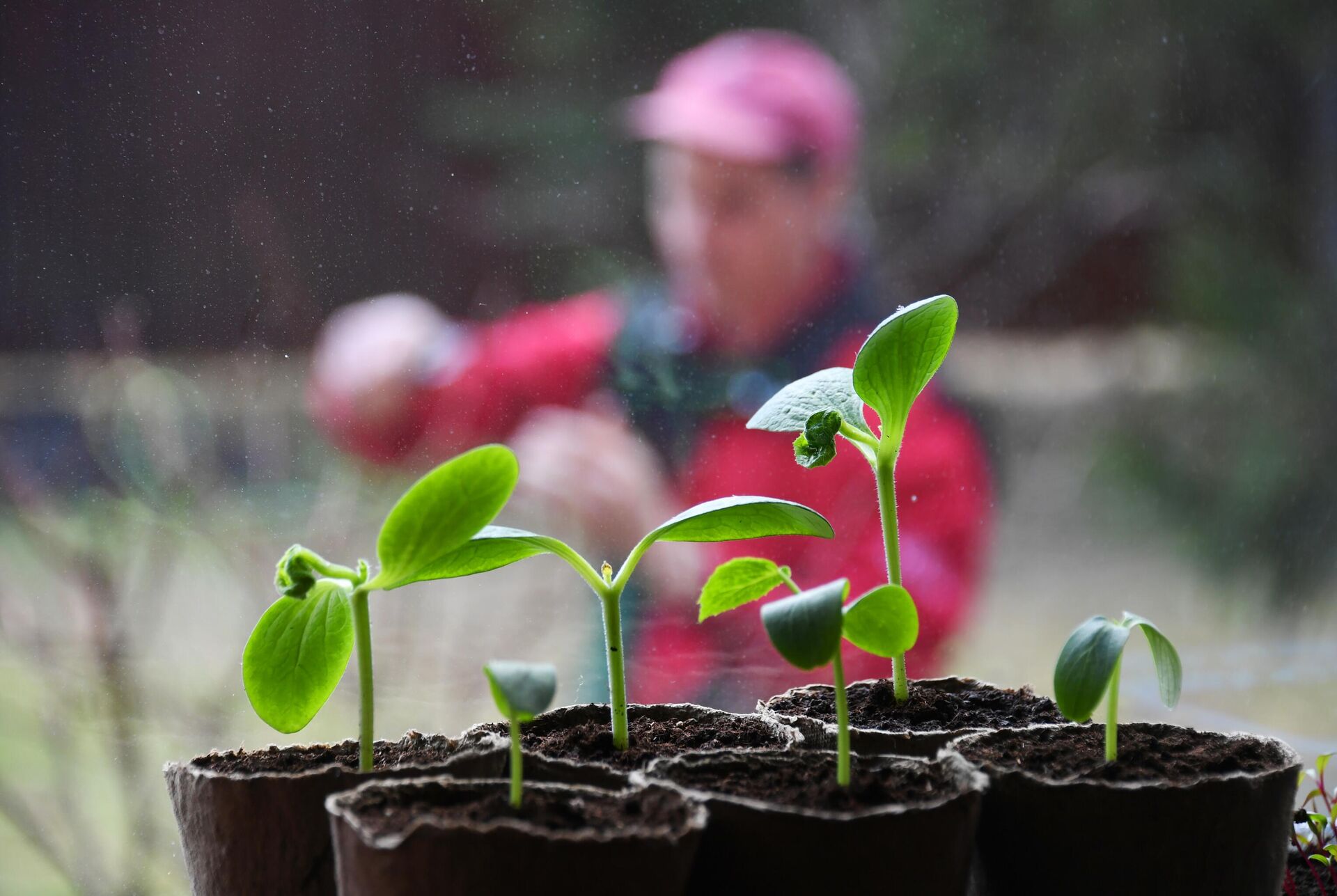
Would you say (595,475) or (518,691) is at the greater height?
(595,475)

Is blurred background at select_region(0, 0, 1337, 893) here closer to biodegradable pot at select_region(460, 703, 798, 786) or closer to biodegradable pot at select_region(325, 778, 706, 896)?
biodegradable pot at select_region(460, 703, 798, 786)

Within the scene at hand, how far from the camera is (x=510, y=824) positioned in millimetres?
445

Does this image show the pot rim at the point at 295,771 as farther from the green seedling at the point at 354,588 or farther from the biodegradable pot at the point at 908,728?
the biodegradable pot at the point at 908,728

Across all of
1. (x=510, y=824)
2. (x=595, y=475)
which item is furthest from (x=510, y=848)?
(x=595, y=475)

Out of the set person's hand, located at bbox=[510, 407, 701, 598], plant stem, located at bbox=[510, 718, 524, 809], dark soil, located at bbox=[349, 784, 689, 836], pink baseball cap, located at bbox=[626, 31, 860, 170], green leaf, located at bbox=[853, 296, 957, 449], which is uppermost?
pink baseball cap, located at bbox=[626, 31, 860, 170]

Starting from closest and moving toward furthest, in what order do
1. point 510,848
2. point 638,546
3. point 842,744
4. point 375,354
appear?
point 510,848 → point 842,744 → point 638,546 → point 375,354

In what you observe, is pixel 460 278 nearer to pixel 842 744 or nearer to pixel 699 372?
pixel 699 372

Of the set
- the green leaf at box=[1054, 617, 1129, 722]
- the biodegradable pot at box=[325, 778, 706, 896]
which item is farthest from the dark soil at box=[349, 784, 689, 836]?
the green leaf at box=[1054, 617, 1129, 722]

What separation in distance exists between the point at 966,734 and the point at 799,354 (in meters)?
0.41

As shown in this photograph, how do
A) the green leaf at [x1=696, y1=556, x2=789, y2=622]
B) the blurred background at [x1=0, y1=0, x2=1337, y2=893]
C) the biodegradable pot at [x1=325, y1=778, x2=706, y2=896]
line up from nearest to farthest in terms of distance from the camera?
the biodegradable pot at [x1=325, y1=778, x2=706, y2=896] → the green leaf at [x1=696, y1=556, x2=789, y2=622] → the blurred background at [x1=0, y1=0, x2=1337, y2=893]

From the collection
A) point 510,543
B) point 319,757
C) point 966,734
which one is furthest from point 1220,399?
point 319,757

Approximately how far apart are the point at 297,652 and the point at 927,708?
40 centimetres

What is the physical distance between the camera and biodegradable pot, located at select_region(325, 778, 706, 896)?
442mm

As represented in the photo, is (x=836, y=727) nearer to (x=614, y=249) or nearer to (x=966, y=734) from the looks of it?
(x=966, y=734)
